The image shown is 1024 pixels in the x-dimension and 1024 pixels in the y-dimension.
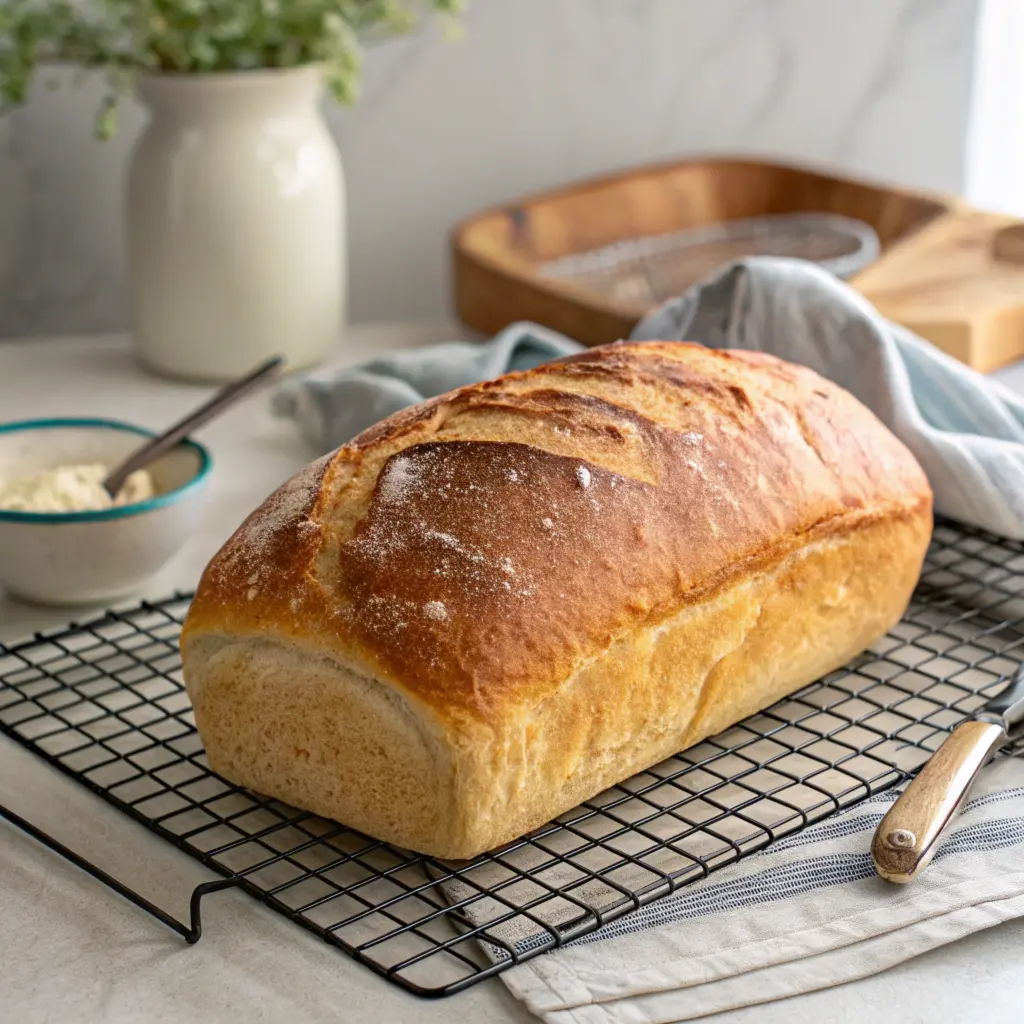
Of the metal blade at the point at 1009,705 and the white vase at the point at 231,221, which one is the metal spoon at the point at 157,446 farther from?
the metal blade at the point at 1009,705

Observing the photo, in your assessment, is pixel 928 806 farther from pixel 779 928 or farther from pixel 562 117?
pixel 562 117

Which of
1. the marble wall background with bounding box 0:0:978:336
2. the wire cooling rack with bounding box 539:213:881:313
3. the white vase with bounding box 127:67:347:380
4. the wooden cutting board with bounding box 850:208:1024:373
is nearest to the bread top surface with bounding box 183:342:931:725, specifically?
the wooden cutting board with bounding box 850:208:1024:373

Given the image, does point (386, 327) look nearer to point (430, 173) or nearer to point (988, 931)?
point (430, 173)

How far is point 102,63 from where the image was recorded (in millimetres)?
1789

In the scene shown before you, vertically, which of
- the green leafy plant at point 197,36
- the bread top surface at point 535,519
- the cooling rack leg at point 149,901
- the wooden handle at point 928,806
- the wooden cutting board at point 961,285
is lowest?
the cooling rack leg at point 149,901

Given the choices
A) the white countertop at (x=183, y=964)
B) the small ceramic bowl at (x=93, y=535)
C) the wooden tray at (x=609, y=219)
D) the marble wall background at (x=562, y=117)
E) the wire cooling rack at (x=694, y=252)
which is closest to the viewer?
the white countertop at (x=183, y=964)

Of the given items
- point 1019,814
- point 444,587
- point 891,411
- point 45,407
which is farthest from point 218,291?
point 1019,814

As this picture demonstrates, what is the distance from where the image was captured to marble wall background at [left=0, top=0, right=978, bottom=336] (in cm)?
230

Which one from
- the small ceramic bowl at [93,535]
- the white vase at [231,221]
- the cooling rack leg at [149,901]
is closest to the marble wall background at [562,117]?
the white vase at [231,221]

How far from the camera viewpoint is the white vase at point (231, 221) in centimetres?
179

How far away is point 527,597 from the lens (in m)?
0.93

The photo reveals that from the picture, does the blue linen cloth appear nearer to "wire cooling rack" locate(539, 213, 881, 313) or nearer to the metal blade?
the metal blade

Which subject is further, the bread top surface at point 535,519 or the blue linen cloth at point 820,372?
the blue linen cloth at point 820,372

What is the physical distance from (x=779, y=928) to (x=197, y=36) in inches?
49.8
